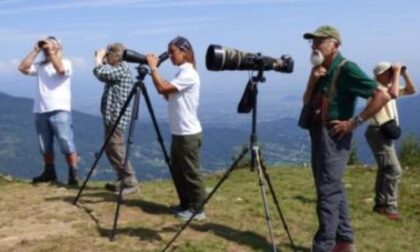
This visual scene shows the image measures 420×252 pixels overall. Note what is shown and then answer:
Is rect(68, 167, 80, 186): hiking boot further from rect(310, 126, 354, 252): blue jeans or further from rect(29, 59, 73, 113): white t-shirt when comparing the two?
rect(310, 126, 354, 252): blue jeans

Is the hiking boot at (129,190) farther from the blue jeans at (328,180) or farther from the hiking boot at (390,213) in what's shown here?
the blue jeans at (328,180)

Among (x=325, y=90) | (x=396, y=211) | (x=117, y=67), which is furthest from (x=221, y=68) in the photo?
(x=396, y=211)

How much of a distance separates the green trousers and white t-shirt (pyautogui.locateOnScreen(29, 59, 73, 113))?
2991mm

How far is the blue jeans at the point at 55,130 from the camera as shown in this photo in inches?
445

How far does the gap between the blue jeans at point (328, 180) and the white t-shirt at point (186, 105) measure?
75.7 inches

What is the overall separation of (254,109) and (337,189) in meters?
1.32

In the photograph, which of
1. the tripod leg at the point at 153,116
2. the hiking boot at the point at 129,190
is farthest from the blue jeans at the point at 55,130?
the tripod leg at the point at 153,116

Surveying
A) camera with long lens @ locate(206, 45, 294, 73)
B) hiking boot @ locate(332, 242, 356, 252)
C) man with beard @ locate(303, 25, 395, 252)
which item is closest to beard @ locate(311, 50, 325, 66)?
man with beard @ locate(303, 25, 395, 252)

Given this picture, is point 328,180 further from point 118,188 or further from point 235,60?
point 118,188

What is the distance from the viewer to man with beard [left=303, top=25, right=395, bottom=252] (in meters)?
7.14

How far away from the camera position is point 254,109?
7.47 meters

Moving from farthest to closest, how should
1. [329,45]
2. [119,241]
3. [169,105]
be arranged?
[169,105], [119,241], [329,45]

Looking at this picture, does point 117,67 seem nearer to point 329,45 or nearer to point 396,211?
point 329,45

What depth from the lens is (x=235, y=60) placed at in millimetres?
7500
